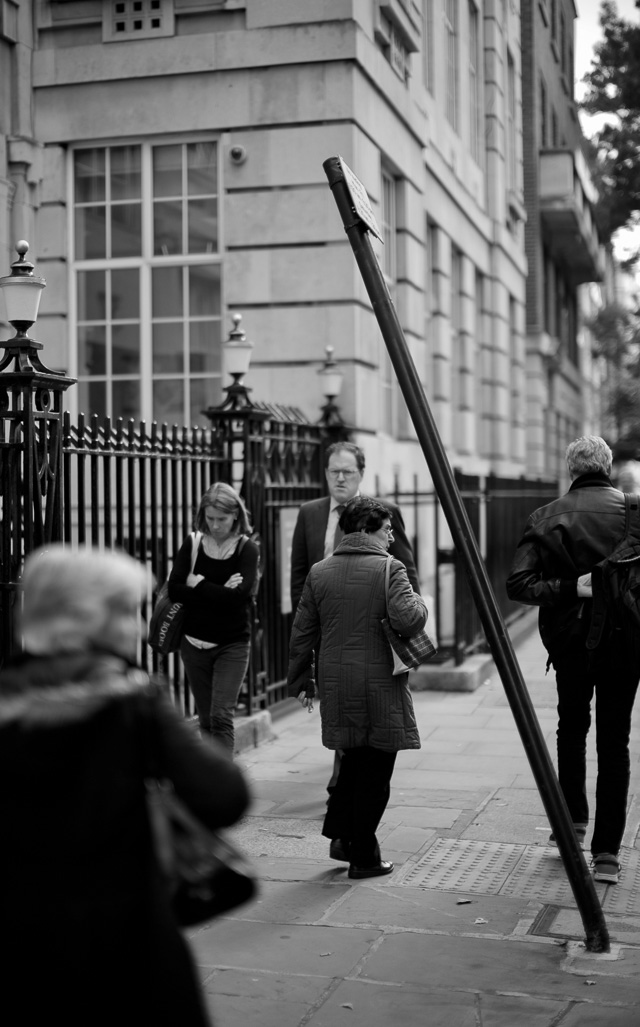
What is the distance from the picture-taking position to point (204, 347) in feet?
42.5

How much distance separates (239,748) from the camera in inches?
333

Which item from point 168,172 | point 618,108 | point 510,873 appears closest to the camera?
point 510,873

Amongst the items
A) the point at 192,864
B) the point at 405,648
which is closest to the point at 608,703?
the point at 405,648

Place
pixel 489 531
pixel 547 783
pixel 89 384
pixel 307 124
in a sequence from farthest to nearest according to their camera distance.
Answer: pixel 489 531
pixel 89 384
pixel 307 124
pixel 547 783

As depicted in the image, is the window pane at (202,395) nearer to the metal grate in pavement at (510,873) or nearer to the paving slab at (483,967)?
the metal grate in pavement at (510,873)

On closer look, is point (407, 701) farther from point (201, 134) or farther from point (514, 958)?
point (201, 134)

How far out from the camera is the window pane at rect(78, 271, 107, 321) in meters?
13.1

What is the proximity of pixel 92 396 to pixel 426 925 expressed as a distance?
29.5 ft

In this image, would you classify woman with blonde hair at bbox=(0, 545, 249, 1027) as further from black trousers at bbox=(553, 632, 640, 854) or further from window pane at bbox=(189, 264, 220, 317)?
window pane at bbox=(189, 264, 220, 317)

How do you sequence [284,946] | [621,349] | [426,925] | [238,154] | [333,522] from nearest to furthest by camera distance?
[284,946] → [426,925] → [333,522] → [238,154] → [621,349]

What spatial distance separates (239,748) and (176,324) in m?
5.77

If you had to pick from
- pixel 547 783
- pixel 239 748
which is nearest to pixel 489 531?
pixel 239 748

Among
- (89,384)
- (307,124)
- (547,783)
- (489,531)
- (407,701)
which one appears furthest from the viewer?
(489,531)

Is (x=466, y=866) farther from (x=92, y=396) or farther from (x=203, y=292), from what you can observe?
(x=92, y=396)
